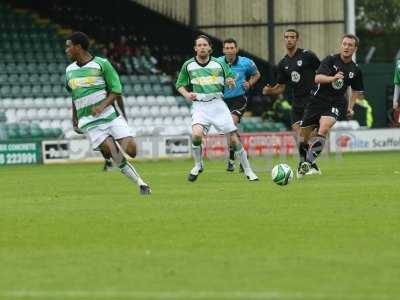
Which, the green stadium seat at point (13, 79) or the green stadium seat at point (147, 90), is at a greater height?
the green stadium seat at point (13, 79)

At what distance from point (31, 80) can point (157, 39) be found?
462cm

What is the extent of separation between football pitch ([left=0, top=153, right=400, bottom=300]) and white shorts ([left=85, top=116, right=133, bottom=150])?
2.62 ft

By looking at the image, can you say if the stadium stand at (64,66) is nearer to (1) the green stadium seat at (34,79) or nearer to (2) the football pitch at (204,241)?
(1) the green stadium seat at (34,79)

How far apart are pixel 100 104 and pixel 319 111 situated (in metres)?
5.22

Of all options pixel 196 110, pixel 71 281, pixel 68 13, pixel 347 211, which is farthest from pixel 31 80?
pixel 71 281

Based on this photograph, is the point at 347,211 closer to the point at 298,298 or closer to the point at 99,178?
the point at 298,298

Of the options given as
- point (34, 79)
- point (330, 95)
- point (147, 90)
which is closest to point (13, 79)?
point (34, 79)

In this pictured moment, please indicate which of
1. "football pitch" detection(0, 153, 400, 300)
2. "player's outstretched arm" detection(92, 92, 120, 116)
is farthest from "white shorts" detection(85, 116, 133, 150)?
"football pitch" detection(0, 153, 400, 300)

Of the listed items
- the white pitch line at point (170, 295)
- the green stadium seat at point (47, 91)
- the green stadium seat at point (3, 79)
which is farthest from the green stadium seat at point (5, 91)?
the white pitch line at point (170, 295)

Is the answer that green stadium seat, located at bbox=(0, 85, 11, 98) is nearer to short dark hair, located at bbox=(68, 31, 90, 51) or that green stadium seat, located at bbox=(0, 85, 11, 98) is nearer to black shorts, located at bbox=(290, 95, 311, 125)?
black shorts, located at bbox=(290, 95, 311, 125)

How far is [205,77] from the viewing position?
1994 centimetres

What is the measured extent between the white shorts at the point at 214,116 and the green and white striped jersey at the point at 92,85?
2.99 metres

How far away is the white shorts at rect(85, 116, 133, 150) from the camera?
1702 centimetres

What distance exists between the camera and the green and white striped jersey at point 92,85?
16906 millimetres
